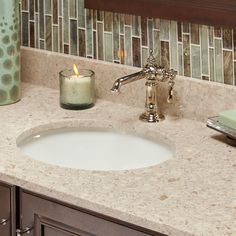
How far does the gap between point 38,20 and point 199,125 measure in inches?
24.0

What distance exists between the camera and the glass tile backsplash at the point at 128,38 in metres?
1.72

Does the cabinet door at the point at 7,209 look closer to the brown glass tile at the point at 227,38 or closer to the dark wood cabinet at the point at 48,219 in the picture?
the dark wood cabinet at the point at 48,219

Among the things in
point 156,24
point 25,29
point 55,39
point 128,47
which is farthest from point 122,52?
point 25,29

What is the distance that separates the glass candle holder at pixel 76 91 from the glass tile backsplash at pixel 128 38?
0.11 m

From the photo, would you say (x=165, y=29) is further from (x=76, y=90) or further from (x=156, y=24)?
(x=76, y=90)

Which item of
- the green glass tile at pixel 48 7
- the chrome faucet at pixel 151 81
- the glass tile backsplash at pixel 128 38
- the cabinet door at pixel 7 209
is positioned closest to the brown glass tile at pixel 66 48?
the glass tile backsplash at pixel 128 38

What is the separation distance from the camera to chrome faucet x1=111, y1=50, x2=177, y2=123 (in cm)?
172

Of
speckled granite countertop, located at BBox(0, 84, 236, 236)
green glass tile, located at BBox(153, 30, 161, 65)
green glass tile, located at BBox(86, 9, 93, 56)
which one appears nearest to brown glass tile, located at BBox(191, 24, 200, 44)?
green glass tile, located at BBox(153, 30, 161, 65)

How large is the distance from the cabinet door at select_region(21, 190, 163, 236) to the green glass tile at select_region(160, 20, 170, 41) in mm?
584

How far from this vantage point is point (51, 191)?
4.53ft

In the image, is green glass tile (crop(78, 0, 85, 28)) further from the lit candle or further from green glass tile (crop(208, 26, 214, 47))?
green glass tile (crop(208, 26, 214, 47))

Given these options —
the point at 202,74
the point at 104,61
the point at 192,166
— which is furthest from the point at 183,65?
the point at 192,166

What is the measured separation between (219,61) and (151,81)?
0.17 m

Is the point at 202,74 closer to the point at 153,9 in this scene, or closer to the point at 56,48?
the point at 153,9
